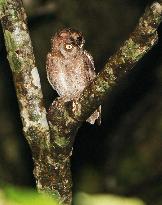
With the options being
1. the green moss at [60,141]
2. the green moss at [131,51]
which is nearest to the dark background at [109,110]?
the green moss at [60,141]

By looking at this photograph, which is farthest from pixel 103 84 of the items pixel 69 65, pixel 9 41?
pixel 69 65

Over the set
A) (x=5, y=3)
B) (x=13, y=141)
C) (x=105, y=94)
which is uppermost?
(x=5, y=3)

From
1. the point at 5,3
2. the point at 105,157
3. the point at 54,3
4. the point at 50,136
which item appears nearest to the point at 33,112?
the point at 50,136

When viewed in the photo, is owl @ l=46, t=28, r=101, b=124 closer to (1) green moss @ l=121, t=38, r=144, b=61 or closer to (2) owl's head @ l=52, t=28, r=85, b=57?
(2) owl's head @ l=52, t=28, r=85, b=57

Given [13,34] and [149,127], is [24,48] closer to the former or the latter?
[13,34]

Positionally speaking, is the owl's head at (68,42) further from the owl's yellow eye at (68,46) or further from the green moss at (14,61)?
the green moss at (14,61)

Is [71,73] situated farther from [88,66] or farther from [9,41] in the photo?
[9,41]
